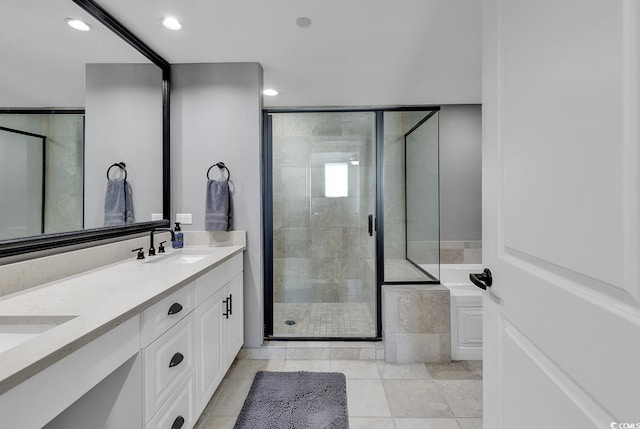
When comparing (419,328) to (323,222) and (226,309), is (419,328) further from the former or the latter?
(226,309)

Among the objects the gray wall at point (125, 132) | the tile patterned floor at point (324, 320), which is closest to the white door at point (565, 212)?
the tile patterned floor at point (324, 320)

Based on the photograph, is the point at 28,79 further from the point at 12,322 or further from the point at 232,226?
the point at 232,226

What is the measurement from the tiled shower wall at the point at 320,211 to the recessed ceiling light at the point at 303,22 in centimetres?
103

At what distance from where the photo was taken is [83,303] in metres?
1.08

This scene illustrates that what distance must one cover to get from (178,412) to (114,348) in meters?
0.61

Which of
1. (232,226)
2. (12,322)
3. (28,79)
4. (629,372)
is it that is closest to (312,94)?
(232,226)

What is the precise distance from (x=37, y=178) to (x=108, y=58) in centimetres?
94

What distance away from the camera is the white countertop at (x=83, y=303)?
71 centimetres

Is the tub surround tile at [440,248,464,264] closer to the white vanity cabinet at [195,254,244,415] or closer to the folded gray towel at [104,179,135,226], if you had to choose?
the white vanity cabinet at [195,254,244,415]

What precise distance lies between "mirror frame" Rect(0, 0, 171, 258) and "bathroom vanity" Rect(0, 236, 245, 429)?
18cm

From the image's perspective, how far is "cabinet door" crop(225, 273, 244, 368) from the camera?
2051 mm

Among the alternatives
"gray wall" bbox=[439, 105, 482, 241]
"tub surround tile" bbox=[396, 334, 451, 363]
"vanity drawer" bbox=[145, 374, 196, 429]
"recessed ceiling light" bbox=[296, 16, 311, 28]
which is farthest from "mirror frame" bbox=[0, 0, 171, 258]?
"gray wall" bbox=[439, 105, 482, 241]

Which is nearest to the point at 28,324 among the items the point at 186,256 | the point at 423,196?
the point at 186,256

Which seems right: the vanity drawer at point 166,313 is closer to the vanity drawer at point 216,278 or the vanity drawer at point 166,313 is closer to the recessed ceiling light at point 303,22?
the vanity drawer at point 216,278
